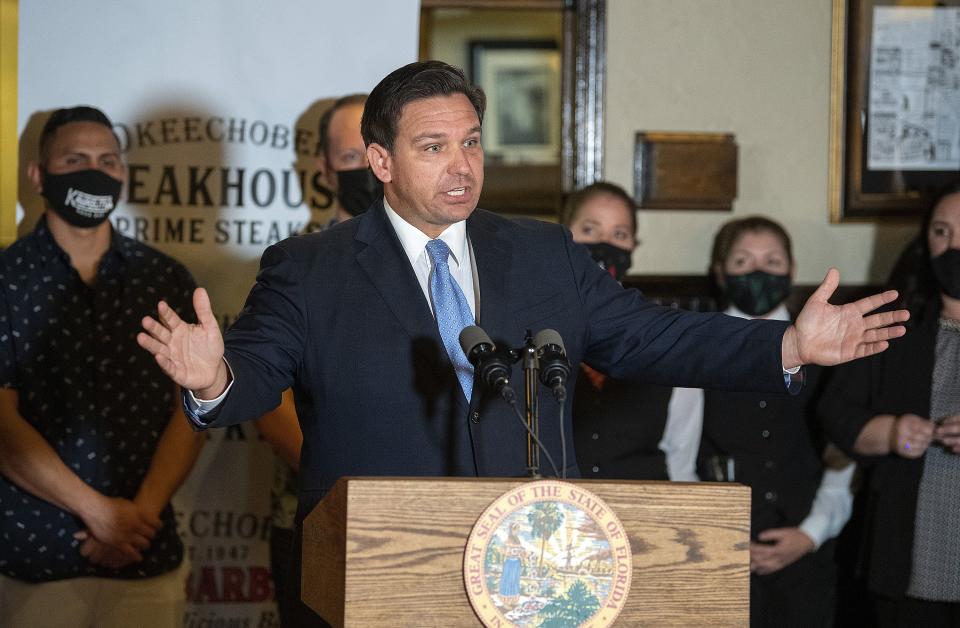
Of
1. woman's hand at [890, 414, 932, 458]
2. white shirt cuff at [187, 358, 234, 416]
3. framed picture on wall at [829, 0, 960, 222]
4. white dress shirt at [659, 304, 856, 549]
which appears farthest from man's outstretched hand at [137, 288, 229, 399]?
framed picture on wall at [829, 0, 960, 222]

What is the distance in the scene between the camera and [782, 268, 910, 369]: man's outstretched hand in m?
2.32

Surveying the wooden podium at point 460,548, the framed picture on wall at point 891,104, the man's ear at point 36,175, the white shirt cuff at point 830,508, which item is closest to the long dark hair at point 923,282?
the white shirt cuff at point 830,508

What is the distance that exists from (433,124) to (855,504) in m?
2.54

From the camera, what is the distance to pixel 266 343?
235cm

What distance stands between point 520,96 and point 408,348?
6.79m

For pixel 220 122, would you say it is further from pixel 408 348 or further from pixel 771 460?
pixel 771 460

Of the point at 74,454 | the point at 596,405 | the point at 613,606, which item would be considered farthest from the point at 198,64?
the point at 613,606

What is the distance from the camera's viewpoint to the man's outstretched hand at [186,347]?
80.6 inches

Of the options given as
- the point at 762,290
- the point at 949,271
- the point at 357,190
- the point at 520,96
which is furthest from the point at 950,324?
the point at 520,96

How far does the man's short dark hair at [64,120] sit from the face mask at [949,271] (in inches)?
103

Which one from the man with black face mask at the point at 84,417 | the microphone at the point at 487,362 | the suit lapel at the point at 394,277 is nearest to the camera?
the microphone at the point at 487,362

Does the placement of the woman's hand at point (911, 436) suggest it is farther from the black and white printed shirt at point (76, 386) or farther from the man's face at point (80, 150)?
the man's face at point (80, 150)

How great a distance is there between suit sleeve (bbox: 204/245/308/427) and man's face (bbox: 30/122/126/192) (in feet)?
4.74

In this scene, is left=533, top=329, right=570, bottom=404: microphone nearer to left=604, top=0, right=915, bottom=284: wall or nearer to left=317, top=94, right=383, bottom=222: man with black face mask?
left=317, top=94, right=383, bottom=222: man with black face mask
